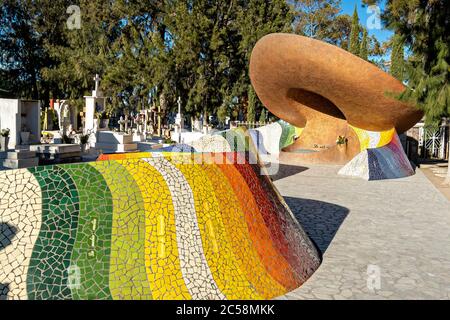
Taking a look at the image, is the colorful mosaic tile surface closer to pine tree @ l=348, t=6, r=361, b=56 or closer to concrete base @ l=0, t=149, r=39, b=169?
concrete base @ l=0, t=149, r=39, b=169

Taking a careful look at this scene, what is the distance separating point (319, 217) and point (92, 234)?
5447mm

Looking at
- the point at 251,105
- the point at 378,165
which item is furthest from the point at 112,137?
the point at 251,105

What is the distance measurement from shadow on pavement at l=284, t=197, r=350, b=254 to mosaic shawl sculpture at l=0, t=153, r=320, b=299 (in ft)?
7.11

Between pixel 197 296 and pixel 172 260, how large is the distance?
0.37 metres

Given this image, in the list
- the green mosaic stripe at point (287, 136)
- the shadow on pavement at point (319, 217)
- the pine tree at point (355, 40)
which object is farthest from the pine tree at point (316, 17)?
the shadow on pavement at point (319, 217)

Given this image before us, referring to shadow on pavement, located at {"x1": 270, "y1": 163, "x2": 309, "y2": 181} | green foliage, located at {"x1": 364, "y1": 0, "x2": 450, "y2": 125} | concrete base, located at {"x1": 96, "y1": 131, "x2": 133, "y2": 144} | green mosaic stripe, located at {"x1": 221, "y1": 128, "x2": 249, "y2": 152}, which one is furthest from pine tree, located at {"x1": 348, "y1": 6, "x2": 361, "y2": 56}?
green mosaic stripe, located at {"x1": 221, "y1": 128, "x2": 249, "y2": 152}

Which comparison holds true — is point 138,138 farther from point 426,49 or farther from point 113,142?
point 426,49

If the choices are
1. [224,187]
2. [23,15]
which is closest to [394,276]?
[224,187]

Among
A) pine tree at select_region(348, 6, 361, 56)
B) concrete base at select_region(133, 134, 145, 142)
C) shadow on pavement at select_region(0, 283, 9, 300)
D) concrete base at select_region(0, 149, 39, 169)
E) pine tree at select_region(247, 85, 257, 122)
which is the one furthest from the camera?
pine tree at select_region(348, 6, 361, 56)

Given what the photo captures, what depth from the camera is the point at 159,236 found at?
3.44 metres

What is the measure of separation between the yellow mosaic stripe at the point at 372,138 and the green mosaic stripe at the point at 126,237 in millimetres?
14357

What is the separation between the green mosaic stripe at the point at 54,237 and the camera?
292 cm

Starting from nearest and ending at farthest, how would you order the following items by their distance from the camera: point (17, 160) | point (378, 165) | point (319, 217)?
point (319, 217) → point (17, 160) → point (378, 165)

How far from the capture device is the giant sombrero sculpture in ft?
44.8
